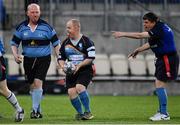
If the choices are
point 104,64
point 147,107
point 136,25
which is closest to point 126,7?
point 136,25

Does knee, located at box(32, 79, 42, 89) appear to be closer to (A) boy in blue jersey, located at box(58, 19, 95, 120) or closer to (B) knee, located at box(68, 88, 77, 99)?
(A) boy in blue jersey, located at box(58, 19, 95, 120)

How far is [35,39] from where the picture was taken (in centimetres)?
1588

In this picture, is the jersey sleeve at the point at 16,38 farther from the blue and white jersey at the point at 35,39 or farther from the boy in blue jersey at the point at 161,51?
the boy in blue jersey at the point at 161,51

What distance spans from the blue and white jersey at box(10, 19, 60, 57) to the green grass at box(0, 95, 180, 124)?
128 centimetres

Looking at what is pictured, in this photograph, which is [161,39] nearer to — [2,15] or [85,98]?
[85,98]

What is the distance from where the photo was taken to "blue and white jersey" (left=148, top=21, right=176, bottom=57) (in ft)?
49.2

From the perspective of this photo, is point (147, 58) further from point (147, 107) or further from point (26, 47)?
point (26, 47)

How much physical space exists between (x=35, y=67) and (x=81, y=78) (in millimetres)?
1208

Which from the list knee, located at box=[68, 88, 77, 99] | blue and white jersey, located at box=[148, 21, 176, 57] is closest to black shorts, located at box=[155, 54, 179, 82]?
blue and white jersey, located at box=[148, 21, 176, 57]

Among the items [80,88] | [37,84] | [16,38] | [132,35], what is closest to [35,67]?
[37,84]

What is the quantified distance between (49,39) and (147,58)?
34.9 ft

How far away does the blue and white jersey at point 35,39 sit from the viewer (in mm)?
15844

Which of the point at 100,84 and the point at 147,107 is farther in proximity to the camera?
the point at 100,84

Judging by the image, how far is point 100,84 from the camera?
2547cm
